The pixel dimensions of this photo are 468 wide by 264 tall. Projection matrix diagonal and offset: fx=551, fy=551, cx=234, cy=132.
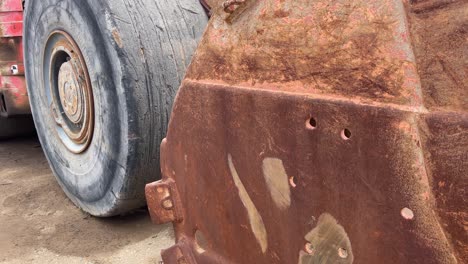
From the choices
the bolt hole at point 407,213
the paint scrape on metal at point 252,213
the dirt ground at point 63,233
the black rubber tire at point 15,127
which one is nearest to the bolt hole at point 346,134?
the bolt hole at point 407,213

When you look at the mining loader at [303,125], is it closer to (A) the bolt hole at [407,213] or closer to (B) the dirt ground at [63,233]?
(A) the bolt hole at [407,213]

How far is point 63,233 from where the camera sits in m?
2.24

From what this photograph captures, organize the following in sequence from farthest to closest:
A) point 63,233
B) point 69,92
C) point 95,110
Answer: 1. point 63,233
2. point 69,92
3. point 95,110

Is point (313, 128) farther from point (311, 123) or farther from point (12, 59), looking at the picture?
point (12, 59)

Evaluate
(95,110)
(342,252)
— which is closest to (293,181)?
(342,252)

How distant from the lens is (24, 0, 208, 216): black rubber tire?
1.66 meters

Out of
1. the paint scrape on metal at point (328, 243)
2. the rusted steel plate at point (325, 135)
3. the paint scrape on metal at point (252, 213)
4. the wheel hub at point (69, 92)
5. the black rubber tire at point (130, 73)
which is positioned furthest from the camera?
the wheel hub at point (69, 92)

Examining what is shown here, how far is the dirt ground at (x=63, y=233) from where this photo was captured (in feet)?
6.70

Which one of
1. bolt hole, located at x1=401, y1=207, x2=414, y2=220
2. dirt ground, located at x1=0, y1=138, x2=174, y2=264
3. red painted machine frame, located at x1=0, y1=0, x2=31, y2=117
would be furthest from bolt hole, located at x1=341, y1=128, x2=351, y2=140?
red painted machine frame, located at x1=0, y1=0, x2=31, y2=117

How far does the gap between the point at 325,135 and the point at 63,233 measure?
163 centimetres

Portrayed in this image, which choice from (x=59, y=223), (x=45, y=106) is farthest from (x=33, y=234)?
(x=45, y=106)

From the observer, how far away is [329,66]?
36.1 inches

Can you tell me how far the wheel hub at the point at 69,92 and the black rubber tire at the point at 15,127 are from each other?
148 centimetres

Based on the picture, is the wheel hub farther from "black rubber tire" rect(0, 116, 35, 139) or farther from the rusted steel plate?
"black rubber tire" rect(0, 116, 35, 139)
